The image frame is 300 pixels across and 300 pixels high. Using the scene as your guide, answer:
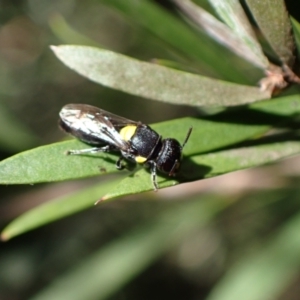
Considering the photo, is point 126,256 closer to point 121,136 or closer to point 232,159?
point 121,136

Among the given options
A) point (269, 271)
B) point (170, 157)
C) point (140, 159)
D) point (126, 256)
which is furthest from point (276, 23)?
point (126, 256)

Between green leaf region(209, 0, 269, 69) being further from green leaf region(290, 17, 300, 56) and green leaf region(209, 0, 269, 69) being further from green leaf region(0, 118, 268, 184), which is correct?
green leaf region(0, 118, 268, 184)

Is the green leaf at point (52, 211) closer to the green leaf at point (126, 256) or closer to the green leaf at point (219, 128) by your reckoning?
the green leaf at point (219, 128)

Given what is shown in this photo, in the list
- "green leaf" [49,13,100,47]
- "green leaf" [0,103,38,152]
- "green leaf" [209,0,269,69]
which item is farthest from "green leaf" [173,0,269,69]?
"green leaf" [0,103,38,152]

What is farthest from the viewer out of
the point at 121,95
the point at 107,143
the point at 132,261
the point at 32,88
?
the point at 32,88

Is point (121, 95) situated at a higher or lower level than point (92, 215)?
higher

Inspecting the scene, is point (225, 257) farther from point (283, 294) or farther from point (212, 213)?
point (212, 213)

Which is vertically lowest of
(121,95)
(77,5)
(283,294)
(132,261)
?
(283,294)

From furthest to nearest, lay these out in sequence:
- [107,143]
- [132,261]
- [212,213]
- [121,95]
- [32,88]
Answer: [32,88] < [121,95] < [132,261] < [212,213] < [107,143]

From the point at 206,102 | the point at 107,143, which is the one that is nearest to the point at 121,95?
the point at 107,143
